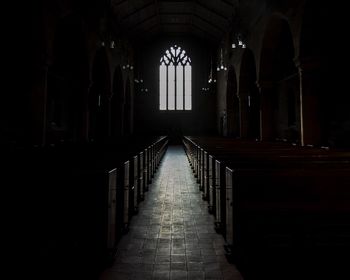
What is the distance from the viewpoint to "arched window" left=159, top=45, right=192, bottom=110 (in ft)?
82.0

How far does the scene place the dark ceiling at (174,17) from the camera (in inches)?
658

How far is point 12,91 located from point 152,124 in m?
16.8

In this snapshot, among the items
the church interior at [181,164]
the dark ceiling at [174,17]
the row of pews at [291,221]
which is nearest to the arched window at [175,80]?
the dark ceiling at [174,17]

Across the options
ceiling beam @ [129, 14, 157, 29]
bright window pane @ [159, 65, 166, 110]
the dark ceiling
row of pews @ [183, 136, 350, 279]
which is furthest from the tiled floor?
bright window pane @ [159, 65, 166, 110]

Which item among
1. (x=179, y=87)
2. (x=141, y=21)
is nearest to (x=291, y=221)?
(x=141, y=21)

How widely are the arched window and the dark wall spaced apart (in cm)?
37

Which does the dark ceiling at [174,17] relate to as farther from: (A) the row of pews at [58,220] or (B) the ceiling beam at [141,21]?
(A) the row of pews at [58,220]

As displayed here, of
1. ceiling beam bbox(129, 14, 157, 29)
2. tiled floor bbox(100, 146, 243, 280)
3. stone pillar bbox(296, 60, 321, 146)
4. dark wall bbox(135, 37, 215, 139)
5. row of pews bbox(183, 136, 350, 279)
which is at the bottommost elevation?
tiled floor bbox(100, 146, 243, 280)

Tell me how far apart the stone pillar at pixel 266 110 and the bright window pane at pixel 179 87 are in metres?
13.6

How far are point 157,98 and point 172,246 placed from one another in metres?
22.4

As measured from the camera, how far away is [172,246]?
3109 millimetres

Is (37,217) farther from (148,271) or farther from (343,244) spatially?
(343,244)

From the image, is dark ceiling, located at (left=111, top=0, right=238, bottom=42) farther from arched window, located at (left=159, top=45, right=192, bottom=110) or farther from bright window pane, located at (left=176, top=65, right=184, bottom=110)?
bright window pane, located at (left=176, top=65, right=184, bottom=110)

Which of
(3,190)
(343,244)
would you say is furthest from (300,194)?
(3,190)
